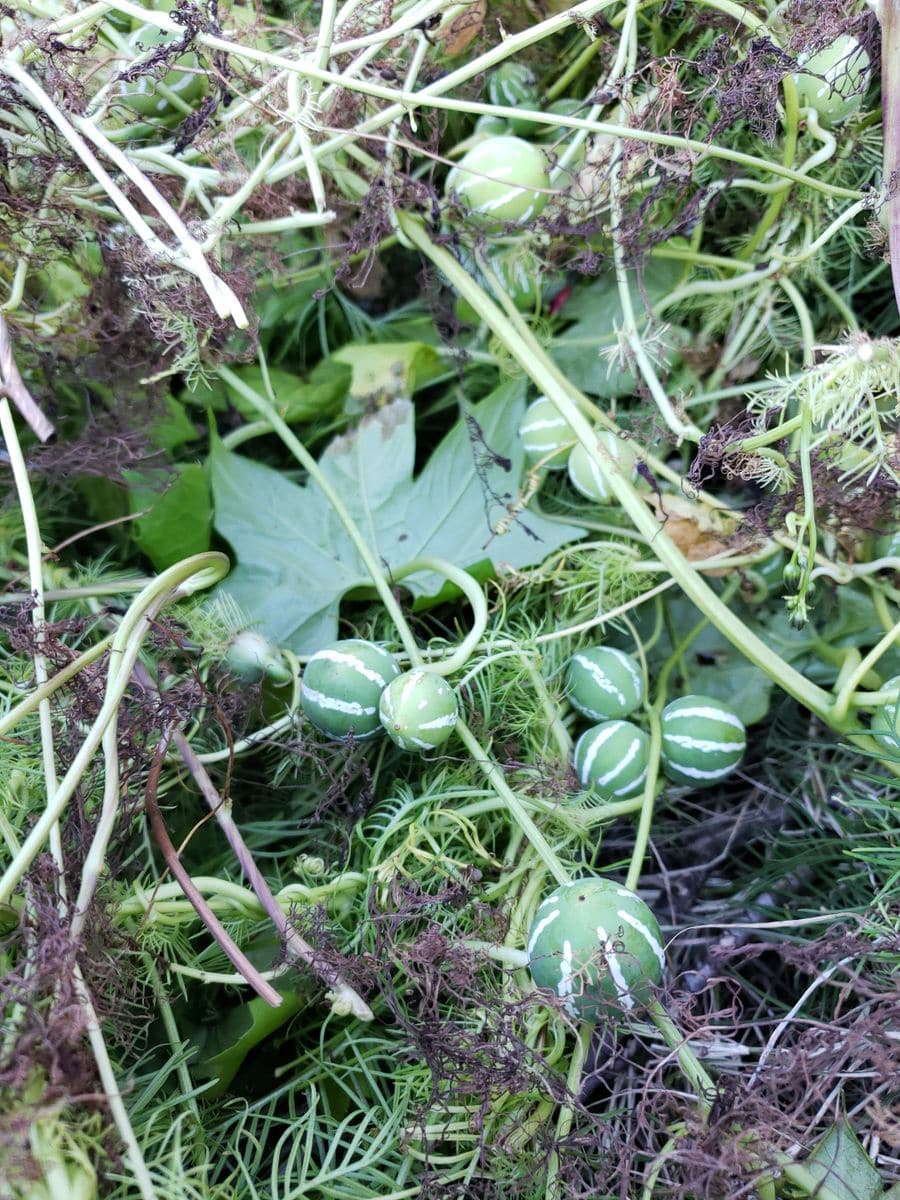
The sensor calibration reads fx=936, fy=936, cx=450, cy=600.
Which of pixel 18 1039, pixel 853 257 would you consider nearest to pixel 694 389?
pixel 853 257

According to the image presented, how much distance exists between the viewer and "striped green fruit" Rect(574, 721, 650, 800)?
43.9 inches

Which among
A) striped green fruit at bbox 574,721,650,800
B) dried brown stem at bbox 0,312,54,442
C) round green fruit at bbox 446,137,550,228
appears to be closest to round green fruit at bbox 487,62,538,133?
round green fruit at bbox 446,137,550,228

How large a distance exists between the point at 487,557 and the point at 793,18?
2.40 ft

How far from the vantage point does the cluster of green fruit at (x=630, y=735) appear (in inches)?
44.1

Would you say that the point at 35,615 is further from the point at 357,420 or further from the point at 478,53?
the point at 478,53

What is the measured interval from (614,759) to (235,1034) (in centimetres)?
53

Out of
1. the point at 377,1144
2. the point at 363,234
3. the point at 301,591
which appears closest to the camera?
the point at 377,1144

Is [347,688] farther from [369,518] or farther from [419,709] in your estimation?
[369,518]

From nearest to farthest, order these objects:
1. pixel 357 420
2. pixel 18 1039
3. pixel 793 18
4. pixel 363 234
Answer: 1. pixel 18 1039
2. pixel 793 18
3. pixel 363 234
4. pixel 357 420

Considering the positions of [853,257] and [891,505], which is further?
[853,257]

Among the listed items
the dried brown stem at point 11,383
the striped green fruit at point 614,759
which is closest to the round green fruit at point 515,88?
the dried brown stem at point 11,383

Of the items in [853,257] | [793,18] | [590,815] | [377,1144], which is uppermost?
[793,18]

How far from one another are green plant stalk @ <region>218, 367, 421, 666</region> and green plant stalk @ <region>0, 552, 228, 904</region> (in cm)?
20

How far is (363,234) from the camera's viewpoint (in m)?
1.21
